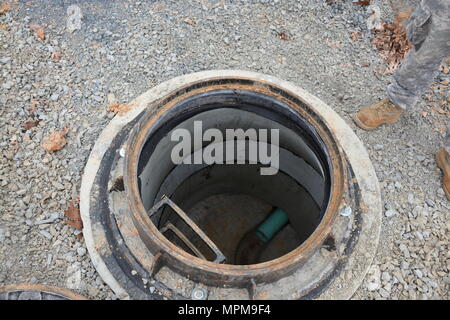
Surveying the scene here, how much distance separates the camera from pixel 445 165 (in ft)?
9.60

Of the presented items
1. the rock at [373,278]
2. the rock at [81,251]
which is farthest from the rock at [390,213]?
the rock at [81,251]

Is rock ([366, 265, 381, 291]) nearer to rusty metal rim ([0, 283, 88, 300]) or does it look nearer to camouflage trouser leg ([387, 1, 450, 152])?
camouflage trouser leg ([387, 1, 450, 152])

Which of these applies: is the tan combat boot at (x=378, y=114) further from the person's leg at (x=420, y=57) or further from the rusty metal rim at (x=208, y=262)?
the rusty metal rim at (x=208, y=262)

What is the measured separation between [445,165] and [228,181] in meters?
2.14

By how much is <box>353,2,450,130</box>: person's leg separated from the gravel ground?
0.14 metres

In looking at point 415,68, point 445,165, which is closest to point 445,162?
point 445,165

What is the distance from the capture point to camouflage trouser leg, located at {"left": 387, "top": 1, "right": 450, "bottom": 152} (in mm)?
2545

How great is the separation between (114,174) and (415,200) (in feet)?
7.08

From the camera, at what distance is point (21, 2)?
3.46 m

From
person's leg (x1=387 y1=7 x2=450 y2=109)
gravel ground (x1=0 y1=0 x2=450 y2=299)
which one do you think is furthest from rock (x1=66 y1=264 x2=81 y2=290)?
person's leg (x1=387 y1=7 x2=450 y2=109)

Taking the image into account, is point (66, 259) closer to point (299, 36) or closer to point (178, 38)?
point (178, 38)

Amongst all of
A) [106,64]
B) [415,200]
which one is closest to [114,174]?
[106,64]

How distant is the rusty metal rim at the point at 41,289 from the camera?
2.23 m

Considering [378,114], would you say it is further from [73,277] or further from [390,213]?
[73,277]
